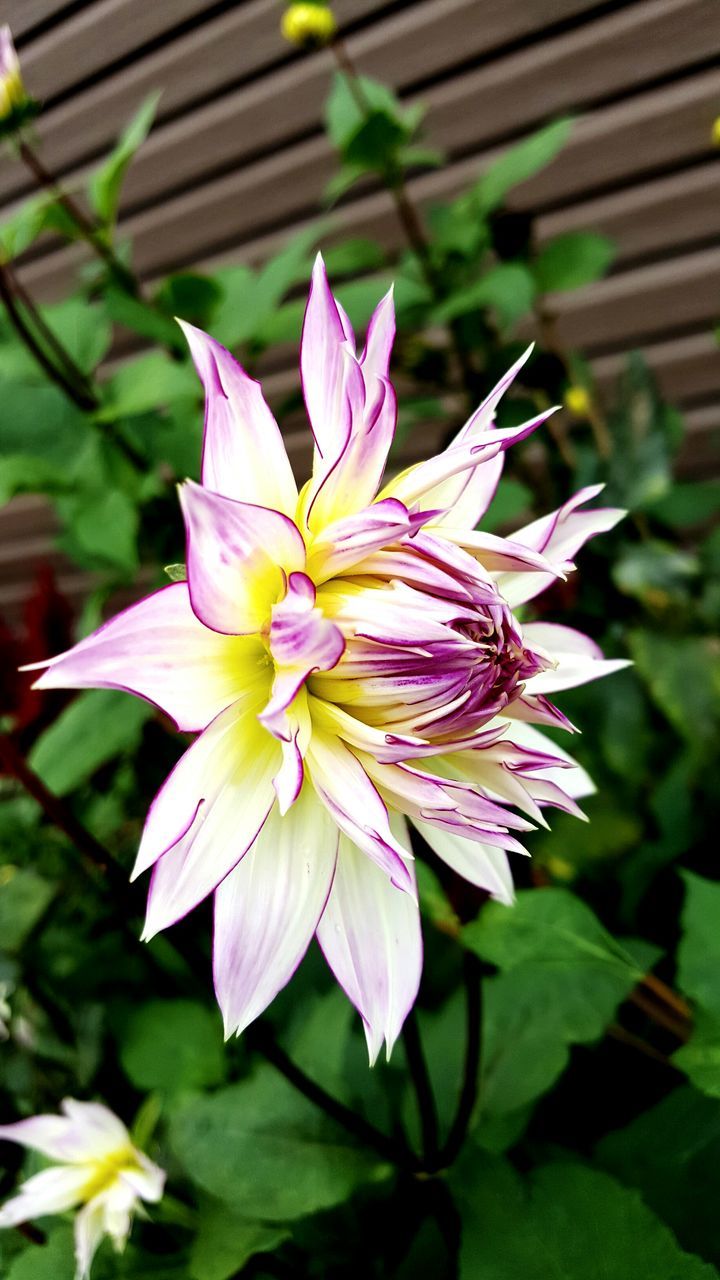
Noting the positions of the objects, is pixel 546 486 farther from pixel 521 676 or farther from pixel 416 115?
pixel 521 676

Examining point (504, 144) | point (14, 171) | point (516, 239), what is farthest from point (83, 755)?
point (14, 171)

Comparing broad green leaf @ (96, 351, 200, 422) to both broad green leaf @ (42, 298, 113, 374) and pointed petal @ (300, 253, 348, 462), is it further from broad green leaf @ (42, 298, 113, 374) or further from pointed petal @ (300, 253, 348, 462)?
pointed petal @ (300, 253, 348, 462)

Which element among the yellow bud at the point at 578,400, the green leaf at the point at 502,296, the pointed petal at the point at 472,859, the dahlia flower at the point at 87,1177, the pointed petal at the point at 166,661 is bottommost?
the dahlia flower at the point at 87,1177

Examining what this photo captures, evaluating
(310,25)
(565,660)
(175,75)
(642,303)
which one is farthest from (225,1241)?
(175,75)

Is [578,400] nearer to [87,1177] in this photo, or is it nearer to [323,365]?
[323,365]

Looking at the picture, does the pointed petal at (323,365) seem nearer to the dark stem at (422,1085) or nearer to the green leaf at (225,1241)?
the dark stem at (422,1085)

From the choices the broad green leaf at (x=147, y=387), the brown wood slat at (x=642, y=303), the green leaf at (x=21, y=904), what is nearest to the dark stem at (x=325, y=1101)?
the green leaf at (x=21, y=904)
